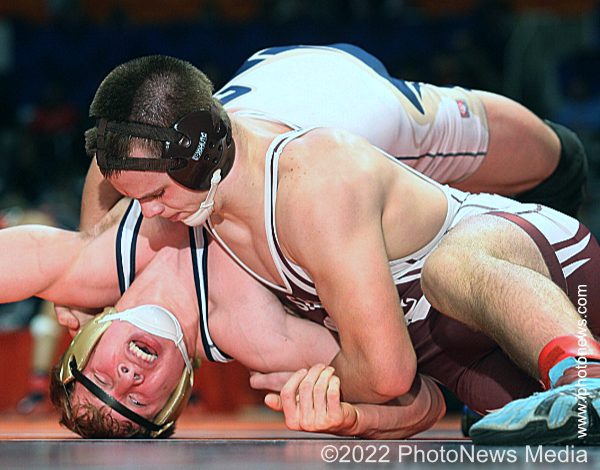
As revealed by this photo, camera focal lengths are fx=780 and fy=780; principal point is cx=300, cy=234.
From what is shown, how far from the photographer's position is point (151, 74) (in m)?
1.82

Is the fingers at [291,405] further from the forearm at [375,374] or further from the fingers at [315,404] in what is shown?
the forearm at [375,374]

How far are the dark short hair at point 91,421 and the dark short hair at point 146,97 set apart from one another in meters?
0.67

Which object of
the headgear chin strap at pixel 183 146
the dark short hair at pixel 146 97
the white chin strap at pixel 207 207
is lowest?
the white chin strap at pixel 207 207

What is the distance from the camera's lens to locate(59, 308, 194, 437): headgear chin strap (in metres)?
2.13

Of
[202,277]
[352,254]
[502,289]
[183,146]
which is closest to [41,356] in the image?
[202,277]

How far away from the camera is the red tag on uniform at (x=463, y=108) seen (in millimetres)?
2795

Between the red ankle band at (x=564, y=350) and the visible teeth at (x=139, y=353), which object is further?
the visible teeth at (x=139, y=353)

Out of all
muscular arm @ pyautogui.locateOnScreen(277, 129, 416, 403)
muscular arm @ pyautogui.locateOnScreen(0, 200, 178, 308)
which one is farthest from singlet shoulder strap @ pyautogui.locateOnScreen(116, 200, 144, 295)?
muscular arm @ pyautogui.locateOnScreen(277, 129, 416, 403)

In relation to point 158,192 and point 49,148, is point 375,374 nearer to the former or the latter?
point 158,192

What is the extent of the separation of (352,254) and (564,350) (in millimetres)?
550

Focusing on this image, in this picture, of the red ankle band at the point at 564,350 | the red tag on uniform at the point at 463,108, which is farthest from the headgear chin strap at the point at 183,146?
the red tag on uniform at the point at 463,108

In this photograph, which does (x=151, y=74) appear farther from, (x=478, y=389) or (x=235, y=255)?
(x=478, y=389)

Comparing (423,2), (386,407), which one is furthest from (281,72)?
(423,2)

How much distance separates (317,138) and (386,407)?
731 mm
